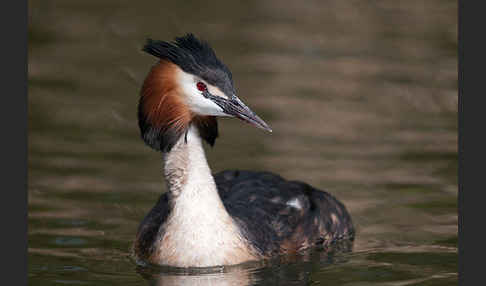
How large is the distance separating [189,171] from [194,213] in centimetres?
40

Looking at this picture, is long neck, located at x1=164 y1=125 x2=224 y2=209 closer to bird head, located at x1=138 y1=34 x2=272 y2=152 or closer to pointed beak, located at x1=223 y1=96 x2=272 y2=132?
bird head, located at x1=138 y1=34 x2=272 y2=152

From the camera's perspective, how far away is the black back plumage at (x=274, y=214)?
10.9m

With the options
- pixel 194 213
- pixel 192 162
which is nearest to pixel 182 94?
pixel 192 162

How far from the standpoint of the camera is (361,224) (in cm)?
1218

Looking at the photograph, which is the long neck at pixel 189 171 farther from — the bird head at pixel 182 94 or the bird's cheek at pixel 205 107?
the bird's cheek at pixel 205 107

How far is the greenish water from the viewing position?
11.0 metres

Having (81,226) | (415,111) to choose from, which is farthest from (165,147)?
(415,111)

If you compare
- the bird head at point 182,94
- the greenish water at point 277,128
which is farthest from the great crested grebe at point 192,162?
the greenish water at point 277,128

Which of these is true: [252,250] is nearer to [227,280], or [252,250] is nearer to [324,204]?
[227,280]

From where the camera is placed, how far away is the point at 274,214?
11320 mm

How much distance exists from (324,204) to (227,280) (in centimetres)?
209

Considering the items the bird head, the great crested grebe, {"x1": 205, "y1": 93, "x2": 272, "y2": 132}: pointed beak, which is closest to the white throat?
the great crested grebe

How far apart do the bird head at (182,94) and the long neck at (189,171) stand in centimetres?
11

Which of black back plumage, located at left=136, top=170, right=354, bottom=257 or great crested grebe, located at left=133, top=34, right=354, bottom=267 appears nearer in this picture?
great crested grebe, located at left=133, top=34, right=354, bottom=267
